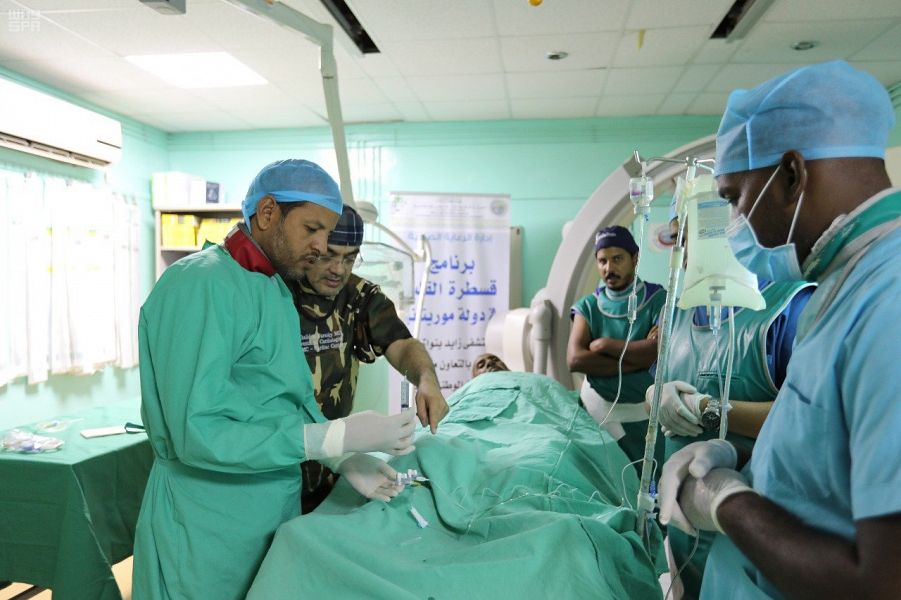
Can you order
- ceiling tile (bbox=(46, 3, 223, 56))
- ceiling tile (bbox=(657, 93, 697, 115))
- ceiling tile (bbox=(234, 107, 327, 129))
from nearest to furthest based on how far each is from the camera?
ceiling tile (bbox=(46, 3, 223, 56)) → ceiling tile (bbox=(657, 93, 697, 115)) → ceiling tile (bbox=(234, 107, 327, 129))

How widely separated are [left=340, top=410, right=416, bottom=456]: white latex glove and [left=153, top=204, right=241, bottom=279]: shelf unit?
3746 millimetres

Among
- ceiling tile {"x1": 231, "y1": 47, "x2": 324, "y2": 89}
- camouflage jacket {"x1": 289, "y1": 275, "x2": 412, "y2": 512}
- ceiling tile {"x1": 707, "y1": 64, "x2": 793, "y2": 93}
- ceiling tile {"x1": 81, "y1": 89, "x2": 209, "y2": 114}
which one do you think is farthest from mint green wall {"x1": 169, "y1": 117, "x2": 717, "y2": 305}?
camouflage jacket {"x1": 289, "y1": 275, "x2": 412, "y2": 512}

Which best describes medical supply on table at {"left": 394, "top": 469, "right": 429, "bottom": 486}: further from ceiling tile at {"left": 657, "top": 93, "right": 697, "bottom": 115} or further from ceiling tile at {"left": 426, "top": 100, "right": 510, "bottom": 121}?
ceiling tile at {"left": 657, "top": 93, "right": 697, "bottom": 115}

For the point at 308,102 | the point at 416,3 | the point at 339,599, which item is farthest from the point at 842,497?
the point at 308,102

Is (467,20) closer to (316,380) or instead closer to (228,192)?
(316,380)

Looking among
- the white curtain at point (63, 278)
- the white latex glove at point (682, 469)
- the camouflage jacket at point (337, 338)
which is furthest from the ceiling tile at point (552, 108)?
the white latex glove at point (682, 469)

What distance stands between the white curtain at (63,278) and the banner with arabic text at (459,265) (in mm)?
2033

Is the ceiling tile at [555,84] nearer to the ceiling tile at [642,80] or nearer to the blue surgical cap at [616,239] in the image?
the ceiling tile at [642,80]

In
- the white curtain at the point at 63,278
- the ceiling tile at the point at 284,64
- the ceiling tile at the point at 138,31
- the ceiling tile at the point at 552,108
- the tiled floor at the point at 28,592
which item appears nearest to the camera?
the tiled floor at the point at 28,592

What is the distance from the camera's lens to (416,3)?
2787 millimetres

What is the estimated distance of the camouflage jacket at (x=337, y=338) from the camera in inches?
62.6

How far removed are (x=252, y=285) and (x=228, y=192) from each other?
4.25 m

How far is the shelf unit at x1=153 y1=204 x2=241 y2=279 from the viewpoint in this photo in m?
4.64

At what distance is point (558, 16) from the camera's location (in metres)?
2.94
